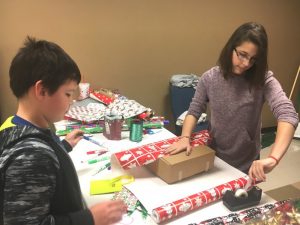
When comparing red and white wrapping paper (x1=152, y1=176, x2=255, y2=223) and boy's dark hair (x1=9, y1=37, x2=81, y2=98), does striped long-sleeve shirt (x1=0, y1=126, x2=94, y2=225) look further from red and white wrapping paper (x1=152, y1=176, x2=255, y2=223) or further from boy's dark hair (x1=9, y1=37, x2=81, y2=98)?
Answer: red and white wrapping paper (x1=152, y1=176, x2=255, y2=223)

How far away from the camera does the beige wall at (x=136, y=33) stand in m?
2.52

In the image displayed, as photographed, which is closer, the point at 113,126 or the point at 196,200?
the point at 196,200

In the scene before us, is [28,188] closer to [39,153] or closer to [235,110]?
[39,153]

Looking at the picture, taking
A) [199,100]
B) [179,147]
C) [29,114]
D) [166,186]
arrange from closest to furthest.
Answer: [29,114], [166,186], [179,147], [199,100]

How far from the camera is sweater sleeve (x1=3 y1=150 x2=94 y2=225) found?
0.74 metres

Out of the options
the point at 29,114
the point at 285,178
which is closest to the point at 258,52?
the point at 29,114

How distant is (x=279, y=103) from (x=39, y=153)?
112 centimetres

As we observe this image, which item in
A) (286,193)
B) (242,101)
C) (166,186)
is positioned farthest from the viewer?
(286,193)

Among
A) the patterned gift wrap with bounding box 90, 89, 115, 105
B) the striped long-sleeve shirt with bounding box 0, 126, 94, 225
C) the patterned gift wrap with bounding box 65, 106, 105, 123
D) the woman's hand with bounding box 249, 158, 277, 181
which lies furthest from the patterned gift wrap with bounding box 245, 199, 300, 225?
the patterned gift wrap with bounding box 90, 89, 115, 105

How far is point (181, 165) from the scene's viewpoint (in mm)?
1324

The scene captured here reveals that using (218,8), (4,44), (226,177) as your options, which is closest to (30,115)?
(226,177)

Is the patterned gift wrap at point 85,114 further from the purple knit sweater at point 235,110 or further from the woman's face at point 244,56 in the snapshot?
the woman's face at point 244,56

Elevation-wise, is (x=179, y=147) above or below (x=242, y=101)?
below

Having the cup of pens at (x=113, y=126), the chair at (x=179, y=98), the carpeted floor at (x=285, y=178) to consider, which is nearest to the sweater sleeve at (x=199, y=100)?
the cup of pens at (x=113, y=126)
